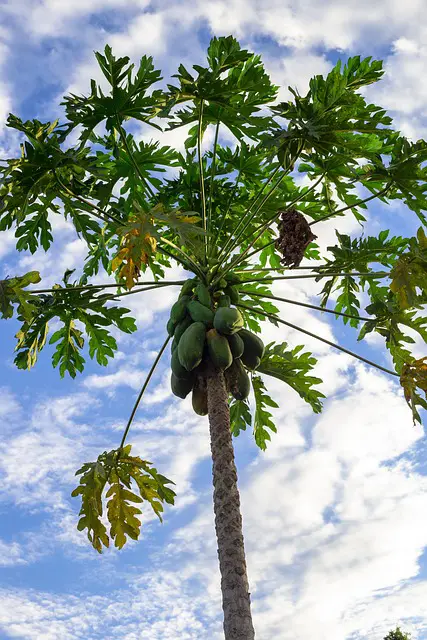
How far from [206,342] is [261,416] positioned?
83.8 inches

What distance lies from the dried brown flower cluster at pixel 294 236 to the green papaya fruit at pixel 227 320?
2.66 ft

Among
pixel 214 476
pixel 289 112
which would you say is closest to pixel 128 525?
pixel 214 476

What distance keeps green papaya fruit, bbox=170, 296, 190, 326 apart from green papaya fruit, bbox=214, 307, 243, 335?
33cm

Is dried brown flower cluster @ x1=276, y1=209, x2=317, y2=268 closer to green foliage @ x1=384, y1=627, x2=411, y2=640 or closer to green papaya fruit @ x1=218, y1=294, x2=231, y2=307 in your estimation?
green papaya fruit @ x1=218, y1=294, x2=231, y2=307

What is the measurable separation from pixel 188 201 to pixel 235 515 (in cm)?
300

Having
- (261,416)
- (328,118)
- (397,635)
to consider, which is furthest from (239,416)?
(397,635)

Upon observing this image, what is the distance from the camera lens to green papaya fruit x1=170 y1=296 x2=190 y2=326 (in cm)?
511

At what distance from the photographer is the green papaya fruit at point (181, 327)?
5.06 metres

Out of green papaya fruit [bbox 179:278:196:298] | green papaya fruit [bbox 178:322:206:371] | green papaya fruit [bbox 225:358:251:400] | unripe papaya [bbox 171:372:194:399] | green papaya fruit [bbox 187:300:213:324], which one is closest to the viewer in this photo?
green papaya fruit [bbox 178:322:206:371]

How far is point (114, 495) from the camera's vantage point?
5.27 m

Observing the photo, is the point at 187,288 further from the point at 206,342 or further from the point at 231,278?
the point at 206,342

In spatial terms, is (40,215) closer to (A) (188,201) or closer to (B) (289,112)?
(A) (188,201)

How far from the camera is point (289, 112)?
4930 mm

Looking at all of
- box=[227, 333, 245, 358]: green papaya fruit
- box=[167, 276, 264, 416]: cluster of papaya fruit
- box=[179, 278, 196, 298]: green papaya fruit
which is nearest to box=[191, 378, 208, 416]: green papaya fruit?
box=[167, 276, 264, 416]: cluster of papaya fruit
